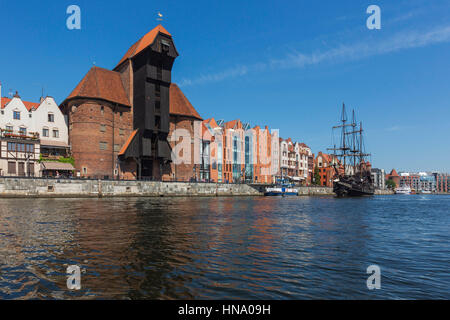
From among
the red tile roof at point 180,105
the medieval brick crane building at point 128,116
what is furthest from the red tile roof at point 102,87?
the red tile roof at point 180,105

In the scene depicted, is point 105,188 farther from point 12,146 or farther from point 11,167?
point 12,146

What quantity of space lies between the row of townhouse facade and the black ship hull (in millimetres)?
71967

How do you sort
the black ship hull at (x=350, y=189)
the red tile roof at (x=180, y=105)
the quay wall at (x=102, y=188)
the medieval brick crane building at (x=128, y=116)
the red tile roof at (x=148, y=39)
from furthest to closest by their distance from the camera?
the black ship hull at (x=350, y=189), the red tile roof at (x=180, y=105), the red tile roof at (x=148, y=39), the medieval brick crane building at (x=128, y=116), the quay wall at (x=102, y=188)

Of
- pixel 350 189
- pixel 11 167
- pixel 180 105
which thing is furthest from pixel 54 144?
pixel 350 189

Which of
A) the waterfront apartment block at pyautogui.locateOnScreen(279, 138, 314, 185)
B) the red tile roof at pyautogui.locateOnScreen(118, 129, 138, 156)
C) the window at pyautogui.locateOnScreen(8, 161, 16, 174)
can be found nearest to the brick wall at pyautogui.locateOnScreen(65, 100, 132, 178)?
the red tile roof at pyautogui.locateOnScreen(118, 129, 138, 156)

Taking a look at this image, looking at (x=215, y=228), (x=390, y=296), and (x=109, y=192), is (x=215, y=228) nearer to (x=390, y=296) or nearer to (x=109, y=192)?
(x=390, y=296)

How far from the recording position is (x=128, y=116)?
199 ft

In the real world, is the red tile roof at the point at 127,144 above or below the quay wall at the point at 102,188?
above

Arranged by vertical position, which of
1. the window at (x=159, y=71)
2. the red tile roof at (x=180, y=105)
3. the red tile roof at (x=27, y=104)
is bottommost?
the red tile roof at (x=27, y=104)

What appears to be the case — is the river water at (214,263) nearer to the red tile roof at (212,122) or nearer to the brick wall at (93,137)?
the brick wall at (93,137)

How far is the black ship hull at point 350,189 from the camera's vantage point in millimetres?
88812

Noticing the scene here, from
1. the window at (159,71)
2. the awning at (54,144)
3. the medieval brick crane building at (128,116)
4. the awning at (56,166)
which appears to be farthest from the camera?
the window at (159,71)
